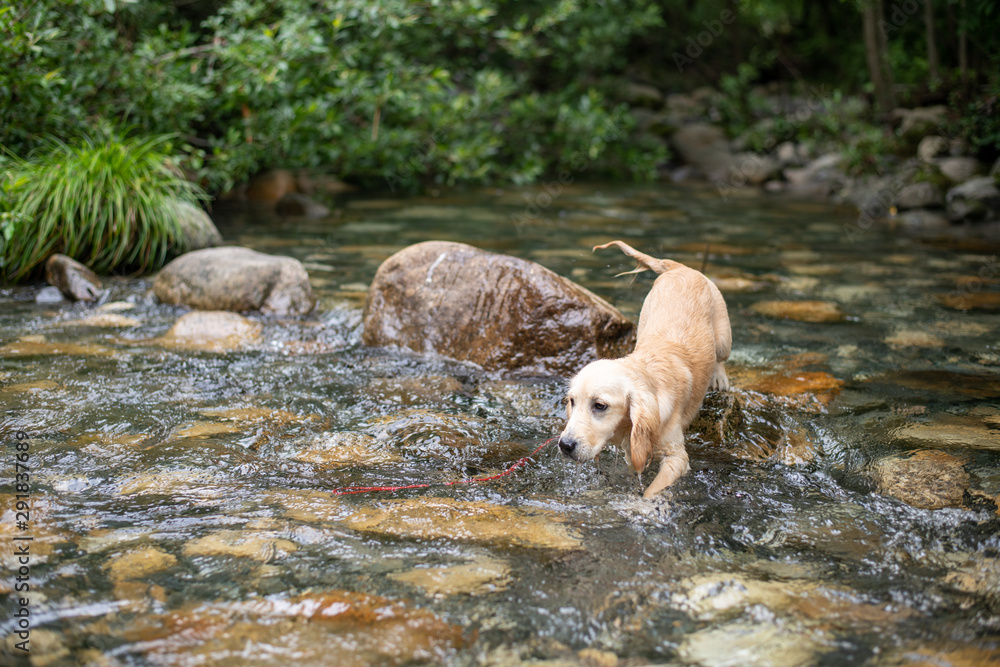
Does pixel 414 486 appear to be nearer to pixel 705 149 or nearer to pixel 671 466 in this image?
pixel 671 466

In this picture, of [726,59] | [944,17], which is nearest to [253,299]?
[944,17]

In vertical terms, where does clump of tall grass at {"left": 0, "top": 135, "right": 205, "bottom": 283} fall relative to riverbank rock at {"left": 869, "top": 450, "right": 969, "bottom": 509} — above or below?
above

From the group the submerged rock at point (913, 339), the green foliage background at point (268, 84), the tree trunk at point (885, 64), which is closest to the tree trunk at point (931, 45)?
the tree trunk at point (885, 64)

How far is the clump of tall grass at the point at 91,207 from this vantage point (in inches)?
274

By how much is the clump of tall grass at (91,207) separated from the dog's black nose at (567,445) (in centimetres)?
557

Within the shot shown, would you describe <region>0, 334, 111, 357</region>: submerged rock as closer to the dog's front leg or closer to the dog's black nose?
the dog's black nose

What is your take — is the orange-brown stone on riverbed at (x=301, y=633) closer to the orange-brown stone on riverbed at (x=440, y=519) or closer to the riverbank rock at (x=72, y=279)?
the orange-brown stone on riverbed at (x=440, y=519)

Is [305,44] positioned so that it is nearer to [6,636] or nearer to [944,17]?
[6,636]

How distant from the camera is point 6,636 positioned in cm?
243

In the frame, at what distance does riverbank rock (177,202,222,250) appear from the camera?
786cm

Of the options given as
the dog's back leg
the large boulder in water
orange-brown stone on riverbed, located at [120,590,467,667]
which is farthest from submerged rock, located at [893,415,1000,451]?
orange-brown stone on riverbed, located at [120,590,467,667]

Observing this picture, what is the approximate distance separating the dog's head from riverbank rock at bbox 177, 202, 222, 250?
5.83 m

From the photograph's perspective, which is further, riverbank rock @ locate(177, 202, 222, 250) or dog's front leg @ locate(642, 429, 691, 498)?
riverbank rock @ locate(177, 202, 222, 250)

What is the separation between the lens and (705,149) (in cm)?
1773
